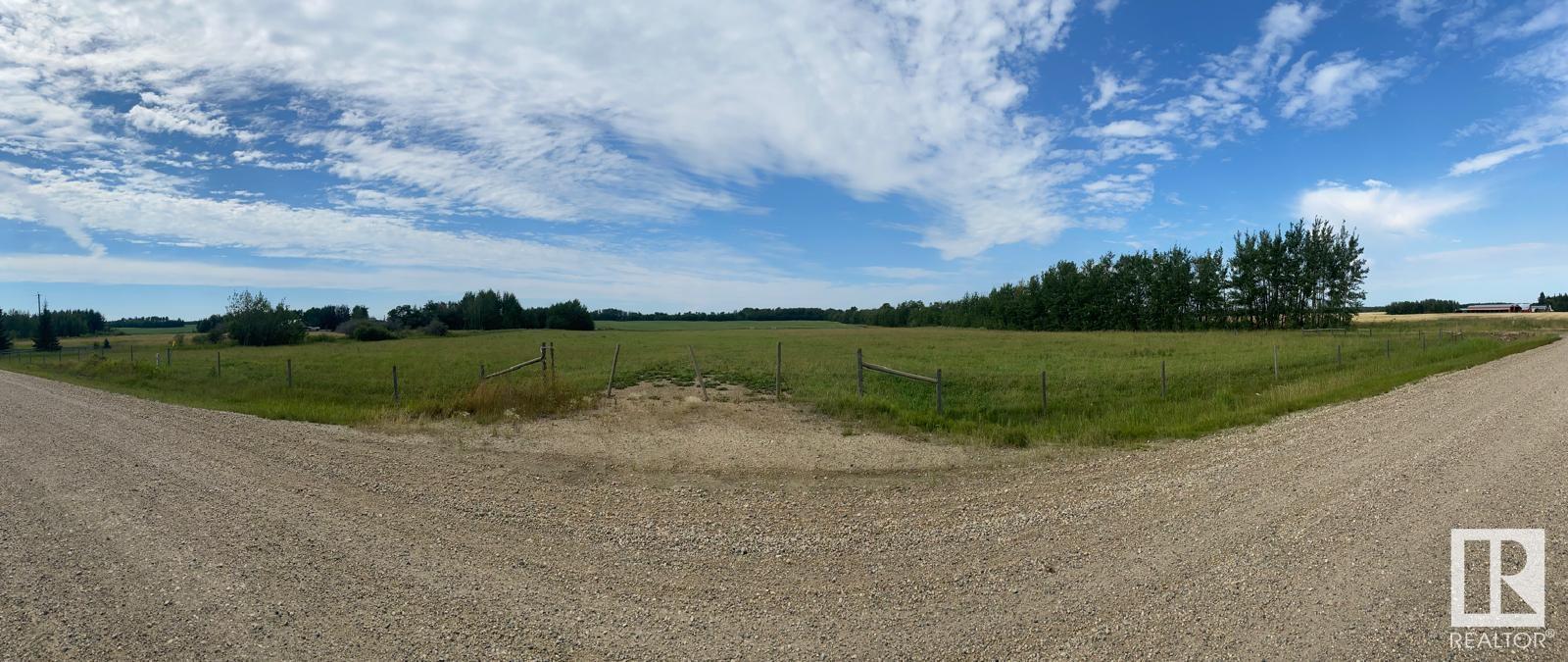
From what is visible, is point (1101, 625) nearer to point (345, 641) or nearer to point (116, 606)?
point (345, 641)

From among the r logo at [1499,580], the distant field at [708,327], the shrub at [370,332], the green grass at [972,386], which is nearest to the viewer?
the r logo at [1499,580]

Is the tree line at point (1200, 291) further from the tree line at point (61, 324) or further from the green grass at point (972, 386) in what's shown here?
the tree line at point (61, 324)

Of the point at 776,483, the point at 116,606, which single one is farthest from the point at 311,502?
the point at 776,483

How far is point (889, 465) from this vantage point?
962cm

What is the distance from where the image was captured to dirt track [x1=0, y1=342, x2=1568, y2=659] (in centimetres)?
421

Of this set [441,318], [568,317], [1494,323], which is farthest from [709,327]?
[1494,323]

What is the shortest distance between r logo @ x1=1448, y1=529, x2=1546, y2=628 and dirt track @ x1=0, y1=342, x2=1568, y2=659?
8 centimetres

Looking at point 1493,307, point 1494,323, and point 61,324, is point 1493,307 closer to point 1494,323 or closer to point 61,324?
point 1494,323

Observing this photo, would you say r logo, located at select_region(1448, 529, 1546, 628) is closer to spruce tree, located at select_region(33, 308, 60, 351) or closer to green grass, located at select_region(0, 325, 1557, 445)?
green grass, located at select_region(0, 325, 1557, 445)

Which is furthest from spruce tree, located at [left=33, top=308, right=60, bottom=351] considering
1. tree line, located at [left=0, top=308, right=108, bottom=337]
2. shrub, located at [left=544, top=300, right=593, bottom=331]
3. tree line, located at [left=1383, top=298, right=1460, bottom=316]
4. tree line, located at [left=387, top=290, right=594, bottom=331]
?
tree line, located at [left=1383, top=298, right=1460, bottom=316]

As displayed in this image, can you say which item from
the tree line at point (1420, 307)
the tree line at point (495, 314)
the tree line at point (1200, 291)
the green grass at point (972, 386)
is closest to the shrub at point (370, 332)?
the tree line at point (495, 314)

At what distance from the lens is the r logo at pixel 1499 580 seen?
4176mm

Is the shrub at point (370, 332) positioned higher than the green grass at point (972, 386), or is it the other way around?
the shrub at point (370, 332)

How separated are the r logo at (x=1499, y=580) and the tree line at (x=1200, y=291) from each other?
3199 inches
